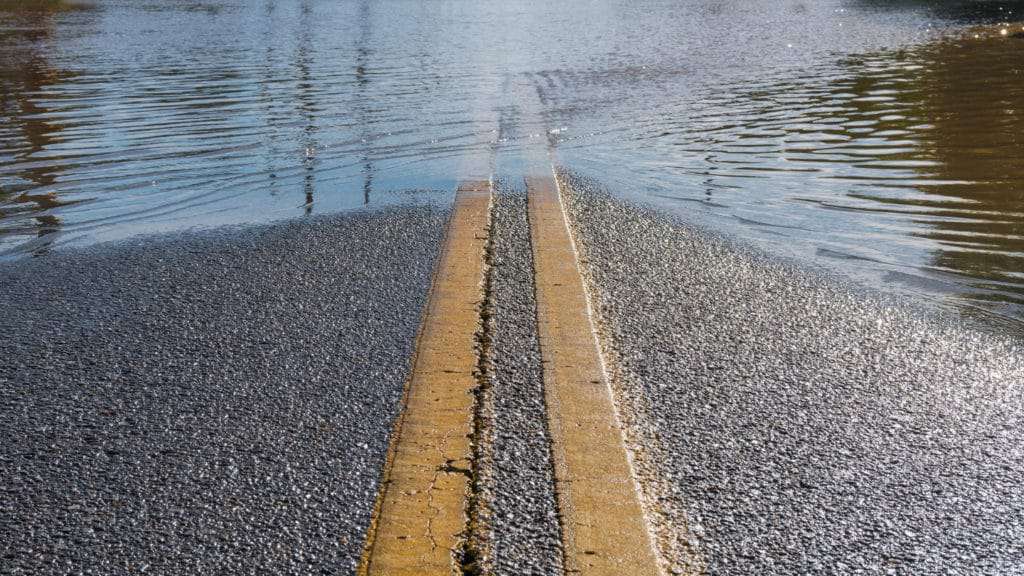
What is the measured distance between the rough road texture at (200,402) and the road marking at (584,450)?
48 centimetres

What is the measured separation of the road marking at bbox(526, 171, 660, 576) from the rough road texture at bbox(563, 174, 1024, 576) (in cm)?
11

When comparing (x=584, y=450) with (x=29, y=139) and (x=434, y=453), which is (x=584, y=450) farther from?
(x=29, y=139)

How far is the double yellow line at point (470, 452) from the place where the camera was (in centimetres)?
229

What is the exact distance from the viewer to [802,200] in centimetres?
639

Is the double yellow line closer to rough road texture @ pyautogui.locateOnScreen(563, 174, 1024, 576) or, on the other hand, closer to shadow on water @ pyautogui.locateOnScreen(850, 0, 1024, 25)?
rough road texture @ pyautogui.locateOnScreen(563, 174, 1024, 576)

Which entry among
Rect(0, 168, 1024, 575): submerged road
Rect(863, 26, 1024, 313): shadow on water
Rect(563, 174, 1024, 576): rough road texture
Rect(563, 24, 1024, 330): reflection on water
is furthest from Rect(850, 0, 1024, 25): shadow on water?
Rect(0, 168, 1024, 575): submerged road

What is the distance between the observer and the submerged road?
2.33 m

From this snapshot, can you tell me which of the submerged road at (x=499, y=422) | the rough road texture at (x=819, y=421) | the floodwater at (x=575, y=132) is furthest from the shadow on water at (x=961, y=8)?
the submerged road at (x=499, y=422)

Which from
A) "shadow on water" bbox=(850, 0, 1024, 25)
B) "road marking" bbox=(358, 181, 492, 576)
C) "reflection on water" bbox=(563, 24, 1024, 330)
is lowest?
"road marking" bbox=(358, 181, 492, 576)

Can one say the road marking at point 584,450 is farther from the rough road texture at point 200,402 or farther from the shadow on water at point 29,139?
the shadow on water at point 29,139

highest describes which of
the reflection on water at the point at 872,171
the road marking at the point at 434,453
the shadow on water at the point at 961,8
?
the shadow on water at the point at 961,8

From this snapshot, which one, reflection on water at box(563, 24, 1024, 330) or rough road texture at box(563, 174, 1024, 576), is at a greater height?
reflection on water at box(563, 24, 1024, 330)

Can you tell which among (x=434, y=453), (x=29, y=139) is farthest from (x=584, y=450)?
(x=29, y=139)

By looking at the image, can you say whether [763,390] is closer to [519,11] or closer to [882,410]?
[882,410]
